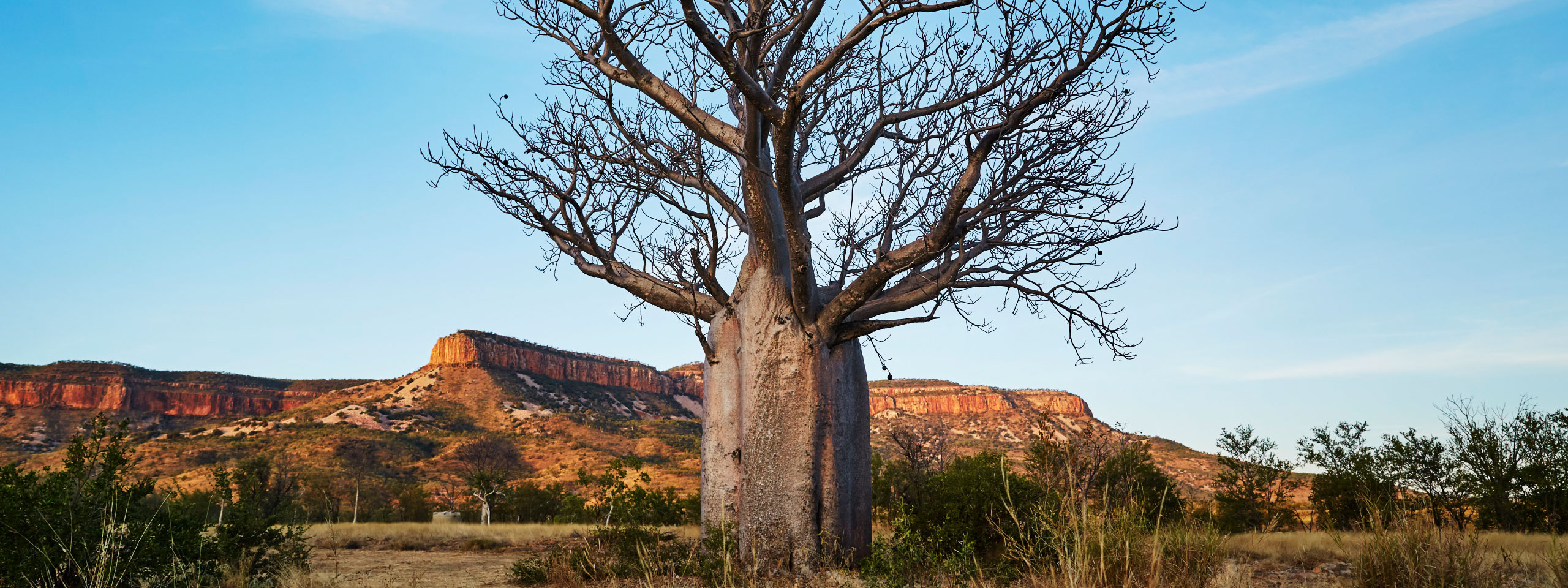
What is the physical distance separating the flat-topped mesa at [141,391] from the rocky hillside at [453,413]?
0.10m

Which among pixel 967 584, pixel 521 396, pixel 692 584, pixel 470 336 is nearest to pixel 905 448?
pixel 692 584

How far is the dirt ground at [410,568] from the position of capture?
681 cm

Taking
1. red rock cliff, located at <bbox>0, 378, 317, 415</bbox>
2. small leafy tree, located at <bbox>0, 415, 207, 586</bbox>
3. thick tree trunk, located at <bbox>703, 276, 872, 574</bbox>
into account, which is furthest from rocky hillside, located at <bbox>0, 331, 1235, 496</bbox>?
small leafy tree, located at <bbox>0, 415, 207, 586</bbox>

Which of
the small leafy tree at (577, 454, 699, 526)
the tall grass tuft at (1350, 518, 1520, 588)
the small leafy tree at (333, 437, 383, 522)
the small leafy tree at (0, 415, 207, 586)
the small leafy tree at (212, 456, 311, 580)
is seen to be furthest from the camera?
the small leafy tree at (333, 437, 383, 522)

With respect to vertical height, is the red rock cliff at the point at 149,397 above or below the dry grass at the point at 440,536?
above

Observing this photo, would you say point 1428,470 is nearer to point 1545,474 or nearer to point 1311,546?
point 1545,474

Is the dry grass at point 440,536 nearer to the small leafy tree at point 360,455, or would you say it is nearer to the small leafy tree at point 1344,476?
the small leafy tree at point 1344,476

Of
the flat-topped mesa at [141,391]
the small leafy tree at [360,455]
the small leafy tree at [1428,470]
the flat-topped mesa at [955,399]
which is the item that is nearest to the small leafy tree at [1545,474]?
the small leafy tree at [1428,470]

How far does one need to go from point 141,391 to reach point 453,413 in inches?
1125

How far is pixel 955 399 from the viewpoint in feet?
200

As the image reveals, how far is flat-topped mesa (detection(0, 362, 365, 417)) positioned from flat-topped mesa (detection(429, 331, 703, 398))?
12649mm

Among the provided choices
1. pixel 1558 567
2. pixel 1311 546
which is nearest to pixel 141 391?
pixel 1311 546

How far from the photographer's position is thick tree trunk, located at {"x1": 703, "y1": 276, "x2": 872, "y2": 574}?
6.44 m

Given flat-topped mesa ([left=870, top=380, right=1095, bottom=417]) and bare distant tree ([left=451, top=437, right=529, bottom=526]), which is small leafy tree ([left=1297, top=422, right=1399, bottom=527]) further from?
flat-topped mesa ([left=870, top=380, right=1095, bottom=417])
